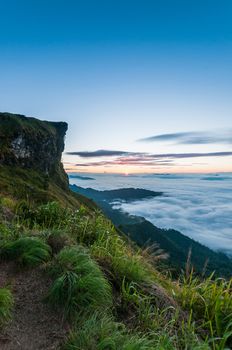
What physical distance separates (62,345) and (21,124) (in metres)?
129

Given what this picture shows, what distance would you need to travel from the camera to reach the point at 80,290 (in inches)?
191

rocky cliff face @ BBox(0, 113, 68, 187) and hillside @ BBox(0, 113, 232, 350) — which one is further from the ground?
rocky cliff face @ BBox(0, 113, 68, 187)

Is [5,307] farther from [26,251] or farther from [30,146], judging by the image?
[30,146]

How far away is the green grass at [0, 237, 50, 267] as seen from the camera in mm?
5957

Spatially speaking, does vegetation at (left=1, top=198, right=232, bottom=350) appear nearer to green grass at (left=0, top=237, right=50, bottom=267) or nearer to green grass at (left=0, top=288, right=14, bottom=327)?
green grass at (left=0, top=237, right=50, bottom=267)

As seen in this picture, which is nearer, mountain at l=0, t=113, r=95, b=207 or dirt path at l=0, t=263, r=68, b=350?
dirt path at l=0, t=263, r=68, b=350

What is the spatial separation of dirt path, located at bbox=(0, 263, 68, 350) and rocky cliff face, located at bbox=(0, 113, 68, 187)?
3904 inches

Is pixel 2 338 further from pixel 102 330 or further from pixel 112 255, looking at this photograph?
pixel 112 255

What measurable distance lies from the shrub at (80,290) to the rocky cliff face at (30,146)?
99844mm

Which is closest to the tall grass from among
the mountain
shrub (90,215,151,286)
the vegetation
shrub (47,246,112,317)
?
the vegetation

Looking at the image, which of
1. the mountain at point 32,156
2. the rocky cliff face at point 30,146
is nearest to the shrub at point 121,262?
the mountain at point 32,156

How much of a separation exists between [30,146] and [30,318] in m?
125

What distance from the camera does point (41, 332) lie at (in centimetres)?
433

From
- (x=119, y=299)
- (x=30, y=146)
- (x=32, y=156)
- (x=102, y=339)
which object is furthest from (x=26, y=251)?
(x=30, y=146)
